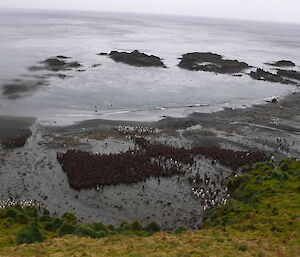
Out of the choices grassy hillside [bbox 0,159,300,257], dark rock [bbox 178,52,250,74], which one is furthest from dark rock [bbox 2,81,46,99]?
dark rock [bbox 178,52,250,74]

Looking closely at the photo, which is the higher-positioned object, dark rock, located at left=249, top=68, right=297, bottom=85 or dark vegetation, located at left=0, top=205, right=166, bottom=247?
dark rock, located at left=249, top=68, right=297, bottom=85

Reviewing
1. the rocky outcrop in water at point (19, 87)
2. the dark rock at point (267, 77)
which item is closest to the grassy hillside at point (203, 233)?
the rocky outcrop in water at point (19, 87)

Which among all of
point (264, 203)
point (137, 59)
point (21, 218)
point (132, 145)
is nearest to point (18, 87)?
point (132, 145)

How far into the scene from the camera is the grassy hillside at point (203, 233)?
19.6 m

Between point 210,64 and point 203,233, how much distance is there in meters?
95.1

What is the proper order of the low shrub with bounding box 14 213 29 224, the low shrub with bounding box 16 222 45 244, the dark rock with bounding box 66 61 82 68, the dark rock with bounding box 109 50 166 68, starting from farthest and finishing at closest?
1. the dark rock with bounding box 109 50 166 68
2. the dark rock with bounding box 66 61 82 68
3. the low shrub with bounding box 14 213 29 224
4. the low shrub with bounding box 16 222 45 244

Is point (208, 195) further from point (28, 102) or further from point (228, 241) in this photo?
point (28, 102)

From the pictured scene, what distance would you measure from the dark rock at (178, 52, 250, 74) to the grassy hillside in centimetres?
7606

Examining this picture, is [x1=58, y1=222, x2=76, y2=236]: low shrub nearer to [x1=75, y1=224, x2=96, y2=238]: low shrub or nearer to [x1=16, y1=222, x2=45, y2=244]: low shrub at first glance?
[x1=75, y1=224, x2=96, y2=238]: low shrub

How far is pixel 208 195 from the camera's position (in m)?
36.4

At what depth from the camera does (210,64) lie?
374ft

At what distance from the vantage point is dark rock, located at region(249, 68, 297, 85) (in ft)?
313

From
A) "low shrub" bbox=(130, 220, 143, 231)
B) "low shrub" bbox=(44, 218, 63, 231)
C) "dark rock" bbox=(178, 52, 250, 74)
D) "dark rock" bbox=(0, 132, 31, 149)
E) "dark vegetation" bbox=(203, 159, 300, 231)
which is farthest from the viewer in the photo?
"dark rock" bbox=(178, 52, 250, 74)

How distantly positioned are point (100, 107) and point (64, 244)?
45.7 m
